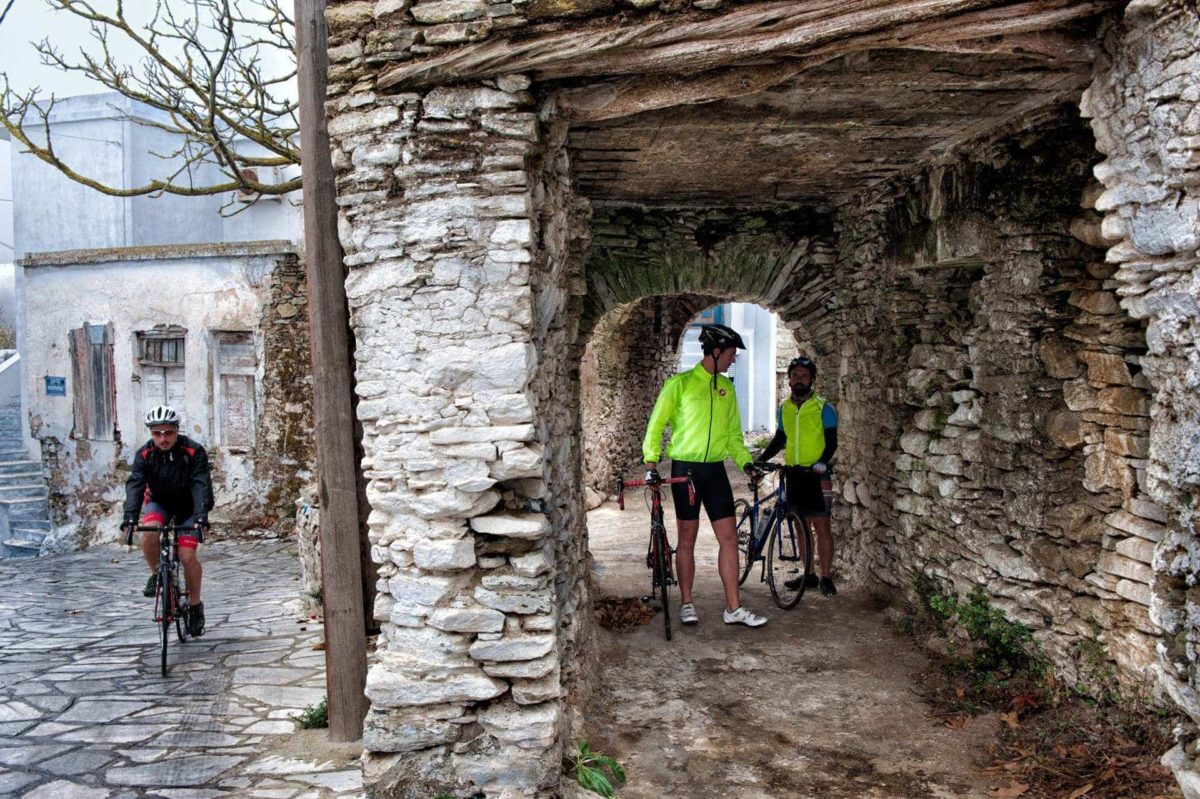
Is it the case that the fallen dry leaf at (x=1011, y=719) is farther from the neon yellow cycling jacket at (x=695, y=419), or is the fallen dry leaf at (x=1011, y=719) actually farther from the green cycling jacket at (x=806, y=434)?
the green cycling jacket at (x=806, y=434)

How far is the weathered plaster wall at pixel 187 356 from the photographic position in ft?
35.9

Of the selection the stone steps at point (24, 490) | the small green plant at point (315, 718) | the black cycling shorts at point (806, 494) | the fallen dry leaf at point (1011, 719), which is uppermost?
the black cycling shorts at point (806, 494)

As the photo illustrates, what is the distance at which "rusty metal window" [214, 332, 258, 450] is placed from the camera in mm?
11133

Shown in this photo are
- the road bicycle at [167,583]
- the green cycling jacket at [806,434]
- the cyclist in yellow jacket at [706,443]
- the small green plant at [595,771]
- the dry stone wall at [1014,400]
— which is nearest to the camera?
the small green plant at [595,771]

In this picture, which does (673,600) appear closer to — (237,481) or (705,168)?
(705,168)

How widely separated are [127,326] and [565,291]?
8.85m

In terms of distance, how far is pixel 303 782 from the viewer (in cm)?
384

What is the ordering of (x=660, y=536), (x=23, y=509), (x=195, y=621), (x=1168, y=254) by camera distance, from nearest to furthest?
1. (x=1168, y=254)
2. (x=195, y=621)
3. (x=660, y=536)
4. (x=23, y=509)

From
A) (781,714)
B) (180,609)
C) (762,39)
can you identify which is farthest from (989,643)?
(180,609)

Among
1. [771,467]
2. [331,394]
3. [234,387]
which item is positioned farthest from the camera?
[234,387]

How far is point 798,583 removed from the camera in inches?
264

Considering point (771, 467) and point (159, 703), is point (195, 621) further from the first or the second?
point (771, 467)

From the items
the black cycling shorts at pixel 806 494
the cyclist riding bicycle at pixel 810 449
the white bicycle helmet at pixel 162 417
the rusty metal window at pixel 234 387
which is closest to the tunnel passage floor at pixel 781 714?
the cyclist riding bicycle at pixel 810 449

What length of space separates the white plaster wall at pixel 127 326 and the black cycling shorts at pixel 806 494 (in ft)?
23.1
